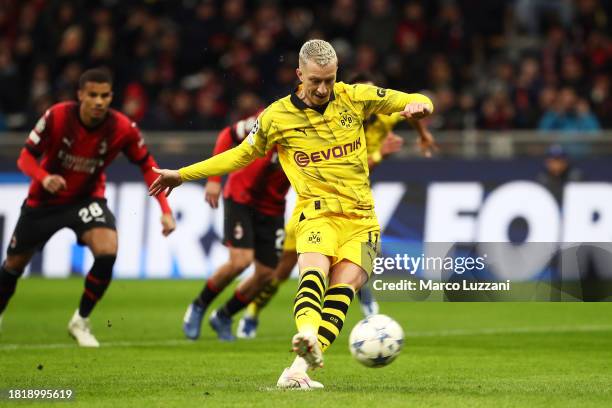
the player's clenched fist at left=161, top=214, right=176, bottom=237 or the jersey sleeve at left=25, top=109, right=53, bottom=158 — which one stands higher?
the jersey sleeve at left=25, top=109, right=53, bottom=158

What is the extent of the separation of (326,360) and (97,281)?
2.34 meters

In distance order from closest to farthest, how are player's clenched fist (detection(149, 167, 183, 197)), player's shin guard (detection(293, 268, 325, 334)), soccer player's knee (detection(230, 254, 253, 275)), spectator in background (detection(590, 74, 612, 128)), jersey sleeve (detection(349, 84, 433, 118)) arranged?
player's shin guard (detection(293, 268, 325, 334)), player's clenched fist (detection(149, 167, 183, 197)), jersey sleeve (detection(349, 84, 433, 118)), soccer player's knee (detection(230, 254, 253, 275)), spectator in background (detection(590, 74, 612, 128))

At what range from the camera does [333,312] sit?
8.09 metres

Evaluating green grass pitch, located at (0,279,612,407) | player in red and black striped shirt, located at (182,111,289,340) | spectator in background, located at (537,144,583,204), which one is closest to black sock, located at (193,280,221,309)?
player in red and black striped shirt, located at (182,111,289,340)

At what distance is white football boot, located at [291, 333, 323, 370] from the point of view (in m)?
7.54

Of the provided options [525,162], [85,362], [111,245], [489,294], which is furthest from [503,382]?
[525,162]

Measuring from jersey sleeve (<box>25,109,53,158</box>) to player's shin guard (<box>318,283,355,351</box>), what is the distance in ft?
12.8

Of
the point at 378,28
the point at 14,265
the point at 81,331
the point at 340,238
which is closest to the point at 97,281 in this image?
the point at 81,331

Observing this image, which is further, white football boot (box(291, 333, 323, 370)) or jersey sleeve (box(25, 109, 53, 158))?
jersey sleeve (box(25, 109, 53, 158))

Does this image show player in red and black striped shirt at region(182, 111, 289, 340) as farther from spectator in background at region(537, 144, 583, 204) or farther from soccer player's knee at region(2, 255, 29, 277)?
spectator in background at region(537, 144, 583, 204)

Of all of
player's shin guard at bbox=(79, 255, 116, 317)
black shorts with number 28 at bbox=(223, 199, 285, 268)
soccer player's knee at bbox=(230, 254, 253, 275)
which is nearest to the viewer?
player's shin guard at bbox=(79, 255, 116, 317)

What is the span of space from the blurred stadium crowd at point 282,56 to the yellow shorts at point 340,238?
37.8ft

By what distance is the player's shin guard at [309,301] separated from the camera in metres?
7.82

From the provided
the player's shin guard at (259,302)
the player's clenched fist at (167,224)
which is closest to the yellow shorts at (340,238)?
→ the player's clenched fist at (167,224)
